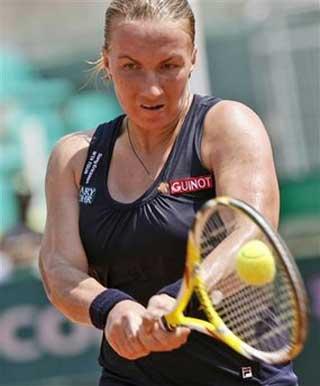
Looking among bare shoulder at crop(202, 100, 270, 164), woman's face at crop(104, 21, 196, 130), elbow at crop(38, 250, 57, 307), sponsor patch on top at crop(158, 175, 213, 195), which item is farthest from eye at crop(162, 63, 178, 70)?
elbow at crop(38, 250, 57, 307)

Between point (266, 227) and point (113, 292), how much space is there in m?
0.70

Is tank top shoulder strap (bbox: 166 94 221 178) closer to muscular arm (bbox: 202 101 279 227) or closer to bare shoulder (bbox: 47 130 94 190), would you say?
muscular arm (bbox: 202 101 279 227)

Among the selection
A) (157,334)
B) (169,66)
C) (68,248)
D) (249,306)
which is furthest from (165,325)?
(169,66)

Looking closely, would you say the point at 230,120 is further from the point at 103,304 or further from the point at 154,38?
the point at 103,304

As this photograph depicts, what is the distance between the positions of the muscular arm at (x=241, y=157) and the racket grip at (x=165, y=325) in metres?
0.57

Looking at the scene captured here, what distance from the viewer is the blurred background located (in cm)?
984

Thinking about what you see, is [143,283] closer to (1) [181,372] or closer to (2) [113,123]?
(1) [181,372]

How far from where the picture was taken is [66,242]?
13.8 feet

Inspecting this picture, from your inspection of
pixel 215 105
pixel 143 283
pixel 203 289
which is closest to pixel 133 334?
pixel 203 289

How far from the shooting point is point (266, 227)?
3395 mm

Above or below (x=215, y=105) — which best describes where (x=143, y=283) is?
below

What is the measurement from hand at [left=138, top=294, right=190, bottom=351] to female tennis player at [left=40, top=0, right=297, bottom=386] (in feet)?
0.79

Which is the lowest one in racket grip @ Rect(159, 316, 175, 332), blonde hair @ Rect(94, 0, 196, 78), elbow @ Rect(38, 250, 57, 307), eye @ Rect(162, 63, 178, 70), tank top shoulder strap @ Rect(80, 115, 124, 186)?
elbow @ Rect(38, 250, 57, 307)

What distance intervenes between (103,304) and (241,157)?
0.63 metres
